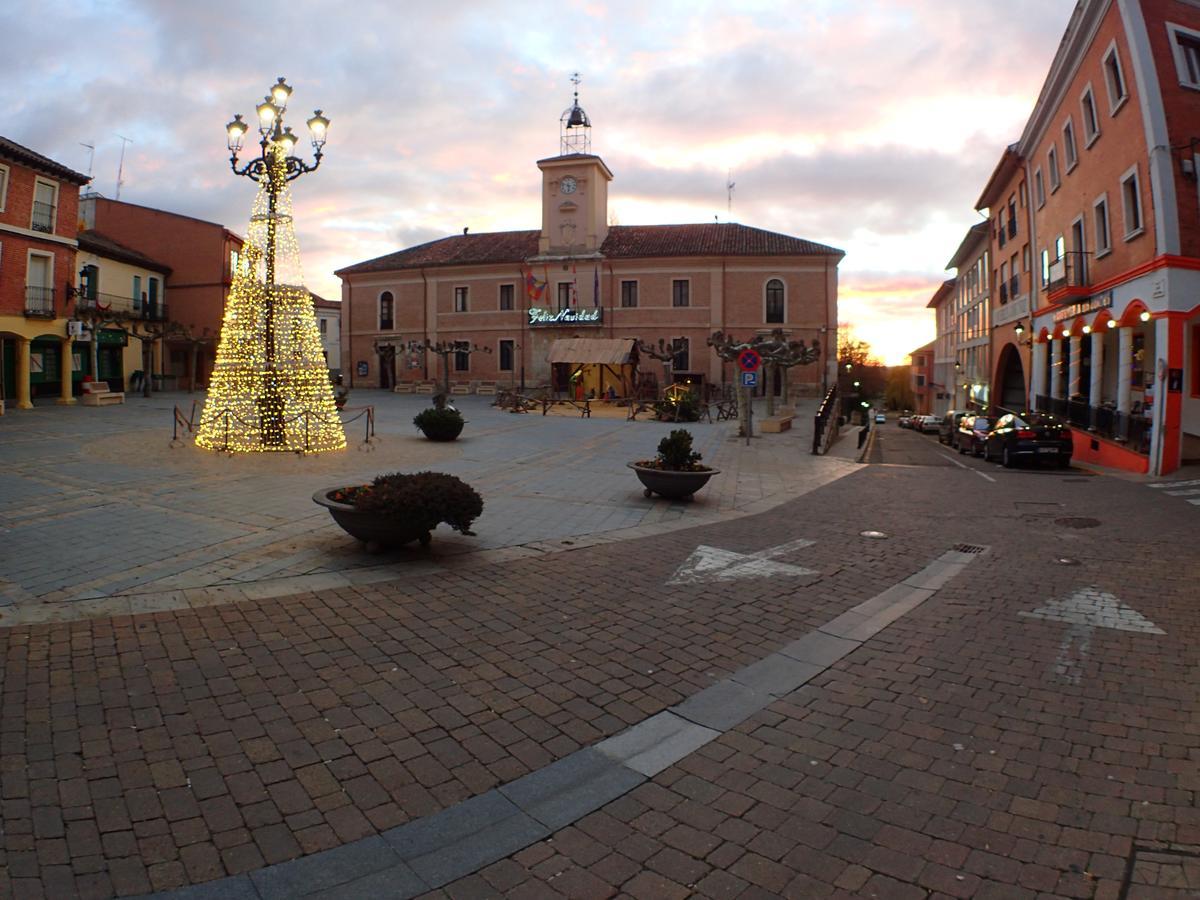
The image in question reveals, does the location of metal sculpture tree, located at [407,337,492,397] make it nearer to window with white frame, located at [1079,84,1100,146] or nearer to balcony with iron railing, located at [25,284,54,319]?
balcony with iron railing, located at [25,284,54,319]

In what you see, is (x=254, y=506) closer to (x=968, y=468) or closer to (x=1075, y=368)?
(x=968, y=468)

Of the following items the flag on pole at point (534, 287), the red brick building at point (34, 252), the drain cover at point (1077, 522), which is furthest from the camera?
the flag on pole at point (534, 287)

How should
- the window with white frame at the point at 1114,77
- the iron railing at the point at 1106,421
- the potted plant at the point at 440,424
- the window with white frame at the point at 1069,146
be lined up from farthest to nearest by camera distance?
the window with white frame at the point at 1069,146
the window with white frame at the point at 1114,77
the potted plant at the point at 440,424
the iron railing at the point at 1106,421

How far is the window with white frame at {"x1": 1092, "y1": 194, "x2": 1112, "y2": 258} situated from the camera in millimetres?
19688

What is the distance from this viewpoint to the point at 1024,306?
1107 inches

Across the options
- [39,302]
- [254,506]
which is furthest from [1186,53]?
[39,302]

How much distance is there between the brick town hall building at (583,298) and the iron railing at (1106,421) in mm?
18161

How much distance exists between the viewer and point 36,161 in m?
24.1

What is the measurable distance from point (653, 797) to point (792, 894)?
0.79 metres

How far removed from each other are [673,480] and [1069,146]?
21015mm

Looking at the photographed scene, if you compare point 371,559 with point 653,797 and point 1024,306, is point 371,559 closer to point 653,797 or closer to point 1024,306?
point 653,797

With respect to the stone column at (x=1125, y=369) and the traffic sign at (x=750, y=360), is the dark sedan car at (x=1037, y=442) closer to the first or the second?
the stone column at (x=1125, y=369)

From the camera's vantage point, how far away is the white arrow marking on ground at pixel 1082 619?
4883 millimetres

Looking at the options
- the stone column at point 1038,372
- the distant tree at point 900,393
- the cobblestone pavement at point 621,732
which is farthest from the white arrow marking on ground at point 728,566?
the distant tree at point 900,393
